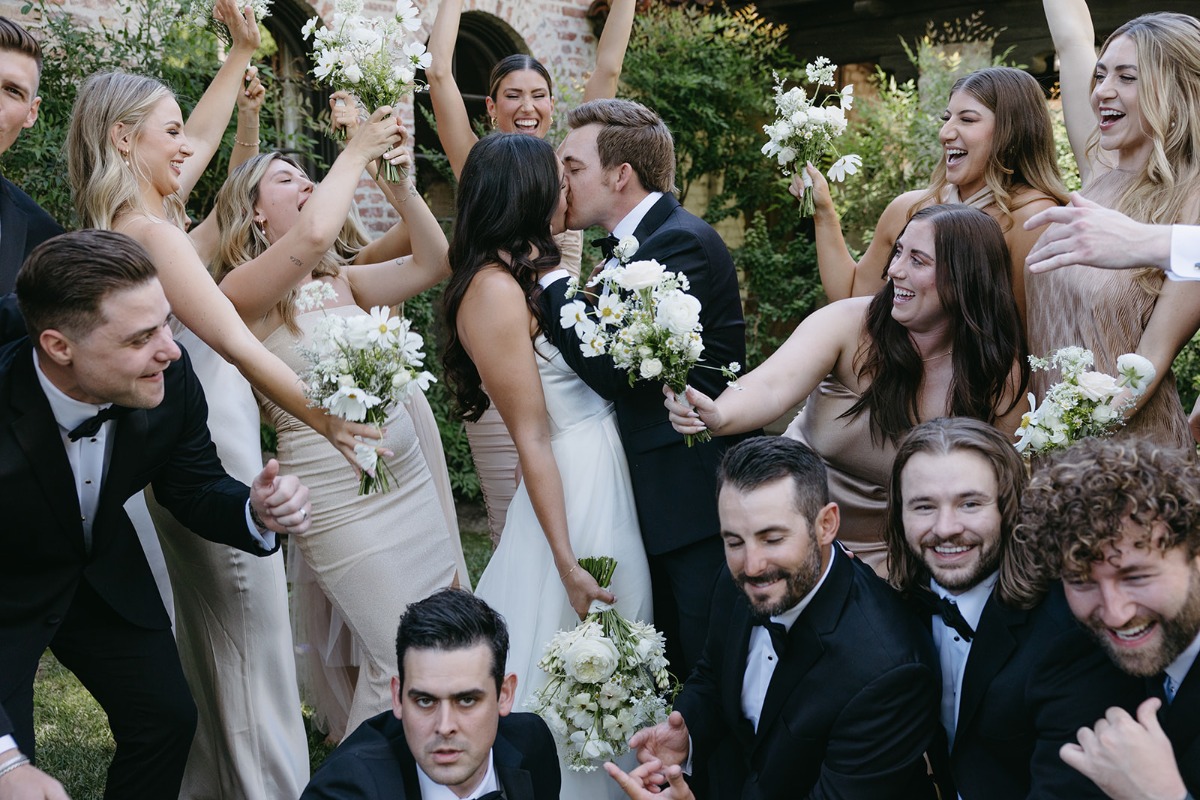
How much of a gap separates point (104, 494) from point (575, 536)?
4.51 feet

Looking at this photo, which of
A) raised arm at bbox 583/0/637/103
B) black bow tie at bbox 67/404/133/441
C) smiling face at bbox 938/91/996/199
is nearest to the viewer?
black bow tie at bbox 67/404/133/441

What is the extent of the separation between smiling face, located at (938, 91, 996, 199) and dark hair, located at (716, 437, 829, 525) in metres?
1.48

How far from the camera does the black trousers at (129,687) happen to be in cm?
344

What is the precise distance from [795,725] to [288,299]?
2.36 m

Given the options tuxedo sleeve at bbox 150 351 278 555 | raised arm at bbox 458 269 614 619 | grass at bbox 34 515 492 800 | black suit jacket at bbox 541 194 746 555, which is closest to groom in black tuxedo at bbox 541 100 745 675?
black suit jacket at bbox 541 194 746 555

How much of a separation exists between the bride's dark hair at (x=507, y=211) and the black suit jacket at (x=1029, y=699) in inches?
64.2

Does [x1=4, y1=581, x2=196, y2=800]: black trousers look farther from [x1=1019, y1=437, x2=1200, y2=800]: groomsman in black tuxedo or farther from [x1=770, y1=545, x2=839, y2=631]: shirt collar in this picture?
[x1=1019, y1=437, x2=1200, y2=800]: groomsman in black tuxedo

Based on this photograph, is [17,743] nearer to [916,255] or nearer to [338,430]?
[338,430]

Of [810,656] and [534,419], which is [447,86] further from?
[810,656]

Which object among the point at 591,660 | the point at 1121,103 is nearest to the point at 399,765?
the point at 591,660

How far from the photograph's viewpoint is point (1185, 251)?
3.03 meters

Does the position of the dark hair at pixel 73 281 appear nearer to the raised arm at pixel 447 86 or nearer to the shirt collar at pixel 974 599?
the raised arm at pixel 447 86

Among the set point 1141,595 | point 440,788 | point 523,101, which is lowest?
point 440,788

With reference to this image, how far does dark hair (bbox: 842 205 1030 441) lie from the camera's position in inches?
139
